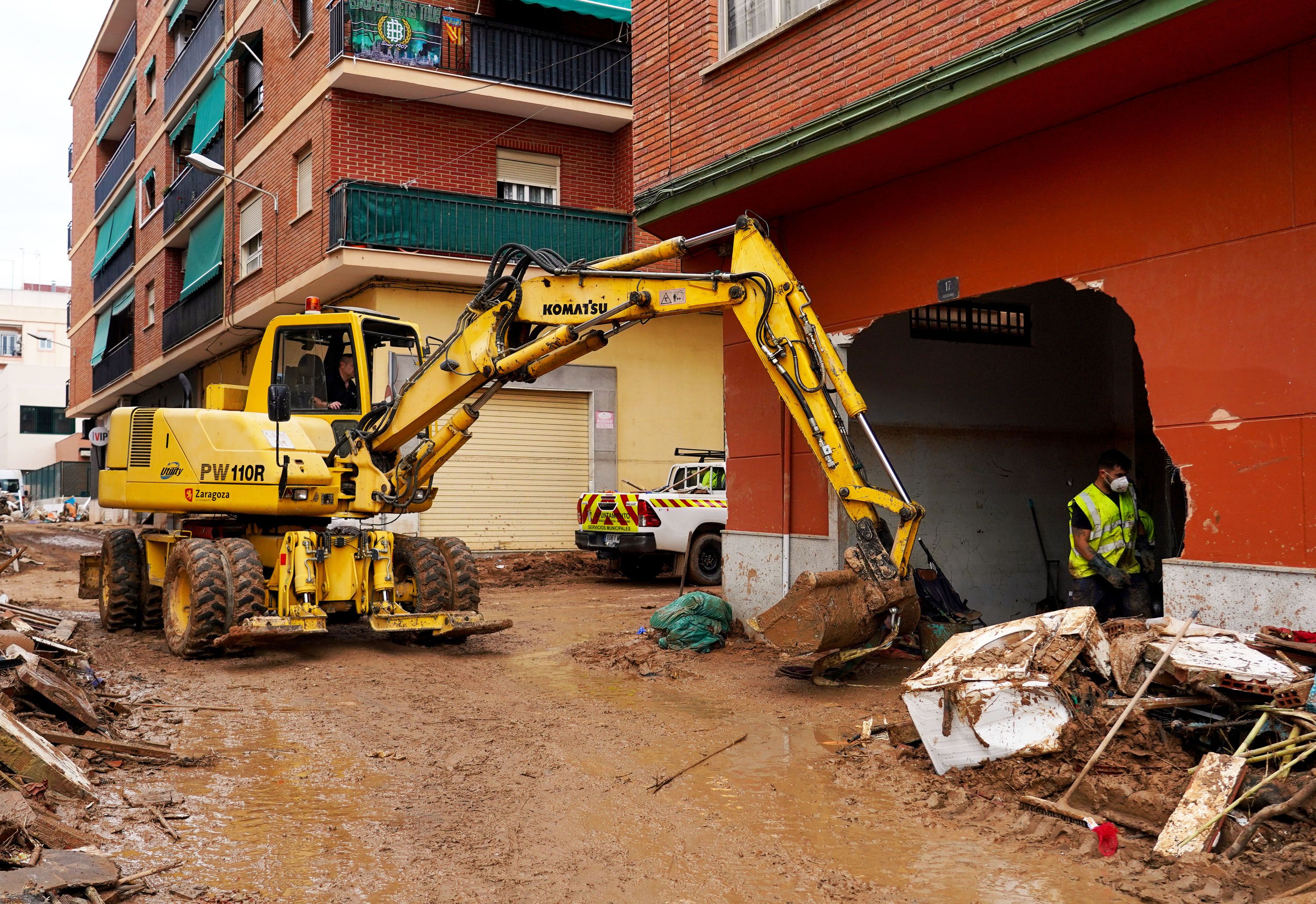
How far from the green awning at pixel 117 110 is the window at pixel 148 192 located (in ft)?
12.5

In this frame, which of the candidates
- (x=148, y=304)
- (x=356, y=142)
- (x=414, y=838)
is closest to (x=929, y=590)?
(x=414, y=838)

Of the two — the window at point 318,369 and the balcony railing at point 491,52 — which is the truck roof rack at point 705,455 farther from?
the window at point 318,369

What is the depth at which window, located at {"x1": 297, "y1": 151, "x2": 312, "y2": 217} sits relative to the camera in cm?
1947

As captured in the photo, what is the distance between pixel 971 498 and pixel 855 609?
4.29 meters

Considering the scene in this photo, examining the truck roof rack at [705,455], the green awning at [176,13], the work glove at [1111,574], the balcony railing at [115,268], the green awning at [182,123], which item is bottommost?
the work glove at [1111,574]

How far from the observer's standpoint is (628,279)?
9094mm

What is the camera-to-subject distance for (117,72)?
35688 mm

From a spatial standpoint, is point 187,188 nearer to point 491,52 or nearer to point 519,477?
point 491,52

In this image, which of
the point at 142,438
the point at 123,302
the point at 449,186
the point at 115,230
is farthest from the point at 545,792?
the point at 115,230

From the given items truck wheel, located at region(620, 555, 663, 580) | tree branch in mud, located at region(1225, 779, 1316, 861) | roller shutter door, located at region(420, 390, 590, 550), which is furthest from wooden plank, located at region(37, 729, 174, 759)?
roller shutter door, located at region(420, 390, 590, 550)

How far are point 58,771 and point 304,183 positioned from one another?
16.1m

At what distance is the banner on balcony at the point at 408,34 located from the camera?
17703mm

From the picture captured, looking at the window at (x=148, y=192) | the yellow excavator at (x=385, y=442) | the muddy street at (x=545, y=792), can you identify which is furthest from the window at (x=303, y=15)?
the muddy street at (x=545, y=792)

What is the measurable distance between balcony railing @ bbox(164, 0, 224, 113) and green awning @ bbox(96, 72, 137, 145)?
5.37 metres
